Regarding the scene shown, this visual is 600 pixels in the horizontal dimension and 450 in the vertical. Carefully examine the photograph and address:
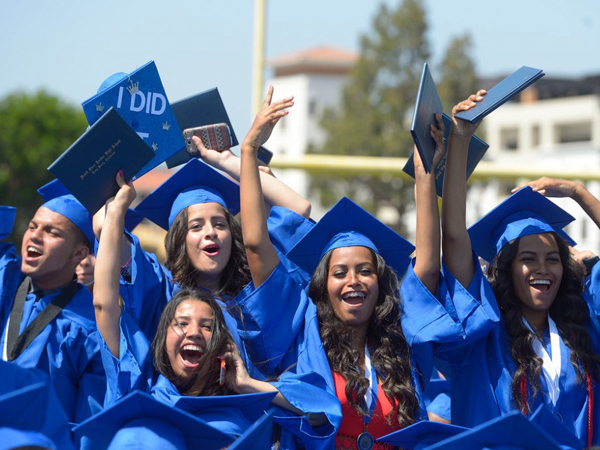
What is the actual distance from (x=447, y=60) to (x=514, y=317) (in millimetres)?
36747

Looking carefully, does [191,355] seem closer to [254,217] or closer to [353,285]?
[254,217]

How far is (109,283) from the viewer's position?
12.5 ft

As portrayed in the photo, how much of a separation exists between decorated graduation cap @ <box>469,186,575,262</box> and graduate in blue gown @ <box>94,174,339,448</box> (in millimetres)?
1078

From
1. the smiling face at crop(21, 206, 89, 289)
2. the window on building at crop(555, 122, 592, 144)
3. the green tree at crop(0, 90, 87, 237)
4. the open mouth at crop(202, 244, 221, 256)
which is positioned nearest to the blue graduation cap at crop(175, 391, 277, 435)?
the open mouth at crop(202, 244, 221, 256)

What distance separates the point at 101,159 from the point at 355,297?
4.04ft

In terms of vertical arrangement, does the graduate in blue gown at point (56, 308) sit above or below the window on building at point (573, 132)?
below

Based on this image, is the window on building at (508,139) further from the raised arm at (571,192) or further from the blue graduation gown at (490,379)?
the blue graduation gown at (490,379)

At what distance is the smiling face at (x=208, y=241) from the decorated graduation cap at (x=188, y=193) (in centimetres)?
9

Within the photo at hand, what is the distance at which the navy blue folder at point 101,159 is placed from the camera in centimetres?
387

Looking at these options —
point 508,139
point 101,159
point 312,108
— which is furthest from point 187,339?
point 312,108

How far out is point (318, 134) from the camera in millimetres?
66125

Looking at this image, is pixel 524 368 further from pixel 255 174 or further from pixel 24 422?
pixel 24 422

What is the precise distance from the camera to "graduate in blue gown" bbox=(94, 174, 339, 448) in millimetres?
3764

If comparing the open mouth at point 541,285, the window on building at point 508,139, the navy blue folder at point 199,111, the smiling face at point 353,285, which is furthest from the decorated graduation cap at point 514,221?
the window on building at point 508,139
